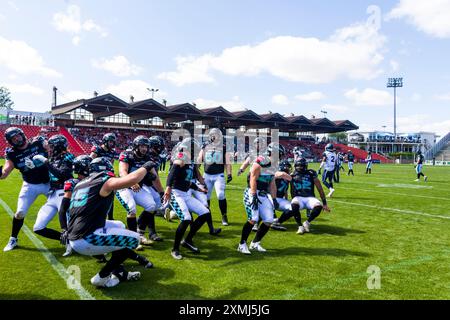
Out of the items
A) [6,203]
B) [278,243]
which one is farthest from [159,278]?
[6,203]

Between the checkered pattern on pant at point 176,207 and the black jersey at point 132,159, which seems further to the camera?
the black jersey at point 132,159

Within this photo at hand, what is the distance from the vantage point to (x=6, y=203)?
11.2 metres

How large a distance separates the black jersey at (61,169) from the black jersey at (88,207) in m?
2.06

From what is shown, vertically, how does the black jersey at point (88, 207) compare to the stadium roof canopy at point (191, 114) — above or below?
below

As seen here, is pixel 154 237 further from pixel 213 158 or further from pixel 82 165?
pixel 213 158

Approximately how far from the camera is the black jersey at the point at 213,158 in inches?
348

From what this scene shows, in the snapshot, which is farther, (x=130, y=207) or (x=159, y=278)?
(x=130, y=207)

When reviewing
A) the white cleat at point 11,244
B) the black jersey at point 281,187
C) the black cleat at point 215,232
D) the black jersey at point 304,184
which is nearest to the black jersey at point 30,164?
the white cleat at point 11,244

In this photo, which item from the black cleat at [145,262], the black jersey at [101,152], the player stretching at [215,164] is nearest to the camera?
the black cleat at [145,262]

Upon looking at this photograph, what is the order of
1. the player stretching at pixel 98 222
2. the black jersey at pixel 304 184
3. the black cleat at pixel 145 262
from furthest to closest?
the black jersey at pixel 304 184 → the black cleat at pixel 145 262 → the player stretching at pixel 98 222

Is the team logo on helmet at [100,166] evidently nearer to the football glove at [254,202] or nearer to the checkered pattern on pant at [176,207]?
the checkered pattern on pant at [176,207]

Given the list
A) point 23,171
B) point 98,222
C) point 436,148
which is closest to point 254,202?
point 98,222

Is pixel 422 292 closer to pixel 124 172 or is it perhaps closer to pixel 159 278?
pixel 159 278

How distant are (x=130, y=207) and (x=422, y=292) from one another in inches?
197
